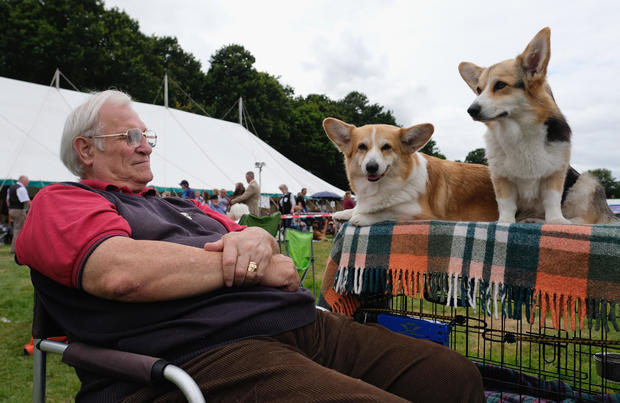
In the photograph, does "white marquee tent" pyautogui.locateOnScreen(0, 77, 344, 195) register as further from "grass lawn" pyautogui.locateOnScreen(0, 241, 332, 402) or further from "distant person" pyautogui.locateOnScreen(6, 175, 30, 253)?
"grass lawn" pyautogui.locateOnScreen(0, 241, 332, 402)

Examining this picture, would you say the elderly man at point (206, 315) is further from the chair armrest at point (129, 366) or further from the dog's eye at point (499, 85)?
the dog's eye at point (499, 85)

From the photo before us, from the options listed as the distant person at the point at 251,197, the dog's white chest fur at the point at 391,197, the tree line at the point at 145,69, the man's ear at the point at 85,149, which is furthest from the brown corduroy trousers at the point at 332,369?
the tree line at the point at 145,69

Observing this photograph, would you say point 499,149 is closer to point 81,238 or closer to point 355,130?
point 355,130

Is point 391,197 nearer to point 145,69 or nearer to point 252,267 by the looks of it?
point 252,267

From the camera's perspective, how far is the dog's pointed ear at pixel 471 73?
1.83 m

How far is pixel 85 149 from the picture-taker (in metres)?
1.45

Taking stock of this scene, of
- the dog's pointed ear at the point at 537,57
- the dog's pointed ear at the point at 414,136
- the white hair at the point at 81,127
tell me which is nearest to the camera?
the white hair at the point at 81,127

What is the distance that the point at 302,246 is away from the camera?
452 cm

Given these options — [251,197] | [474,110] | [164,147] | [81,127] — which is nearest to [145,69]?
[164,147]

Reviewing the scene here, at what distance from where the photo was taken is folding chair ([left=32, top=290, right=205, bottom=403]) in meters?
0.89

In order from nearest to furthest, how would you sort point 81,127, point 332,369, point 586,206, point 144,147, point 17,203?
point 332,369 → point 81,127 → point 144,147 → point 586,206 → point 17,203

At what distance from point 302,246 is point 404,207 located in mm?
2577

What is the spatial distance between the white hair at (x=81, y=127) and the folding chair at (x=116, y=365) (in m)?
0.63

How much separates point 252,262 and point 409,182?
1254 millimetres
